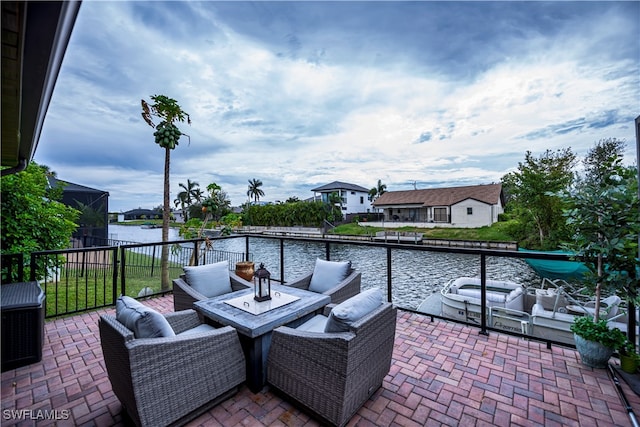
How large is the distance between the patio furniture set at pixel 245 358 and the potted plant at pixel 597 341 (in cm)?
180

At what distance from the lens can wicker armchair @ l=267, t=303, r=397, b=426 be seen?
5.41 feet

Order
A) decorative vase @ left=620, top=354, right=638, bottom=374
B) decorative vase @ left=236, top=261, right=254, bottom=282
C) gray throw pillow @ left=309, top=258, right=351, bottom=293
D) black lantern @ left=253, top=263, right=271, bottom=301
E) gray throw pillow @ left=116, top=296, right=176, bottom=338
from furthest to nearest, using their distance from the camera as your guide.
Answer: decorative vase @ left=236, top=261, right=254, bottom=282, gray throw pillow @ left=309, top=258, right=351, bottom=293, black lantern @ left=253, top=263, right=271, bottom=301, decorative vase @ left=620, top=354, right=638, bottom=374, gray throw pillow @ left=116, top=296, right=176, bottom=338

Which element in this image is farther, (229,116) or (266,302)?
(229,116)

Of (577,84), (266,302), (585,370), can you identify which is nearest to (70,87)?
(266,302)

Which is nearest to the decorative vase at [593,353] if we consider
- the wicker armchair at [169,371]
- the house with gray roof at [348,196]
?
the wicker armchair at [169,371]

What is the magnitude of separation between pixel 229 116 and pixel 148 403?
916 cm

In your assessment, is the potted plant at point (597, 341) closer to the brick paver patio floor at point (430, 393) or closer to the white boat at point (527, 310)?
the brick paver patio floor at point (430, 393)

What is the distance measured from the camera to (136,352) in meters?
1.48

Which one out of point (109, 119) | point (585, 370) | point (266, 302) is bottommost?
point (585, 370)

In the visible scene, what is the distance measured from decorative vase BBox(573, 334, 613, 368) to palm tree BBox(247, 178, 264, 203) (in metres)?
52.3

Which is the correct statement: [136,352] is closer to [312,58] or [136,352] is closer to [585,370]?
[585,370]

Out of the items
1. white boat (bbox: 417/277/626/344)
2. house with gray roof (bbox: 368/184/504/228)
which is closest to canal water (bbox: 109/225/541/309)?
white boat (bbox: 417/277/626/344)

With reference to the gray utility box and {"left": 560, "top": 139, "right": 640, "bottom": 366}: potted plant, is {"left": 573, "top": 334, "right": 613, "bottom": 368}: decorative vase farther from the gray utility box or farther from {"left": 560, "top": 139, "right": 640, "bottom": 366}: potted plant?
the gray utility box

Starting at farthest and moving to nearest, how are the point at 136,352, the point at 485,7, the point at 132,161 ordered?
the point at 132,161 → the point at 485,7 → the point at 136,352
